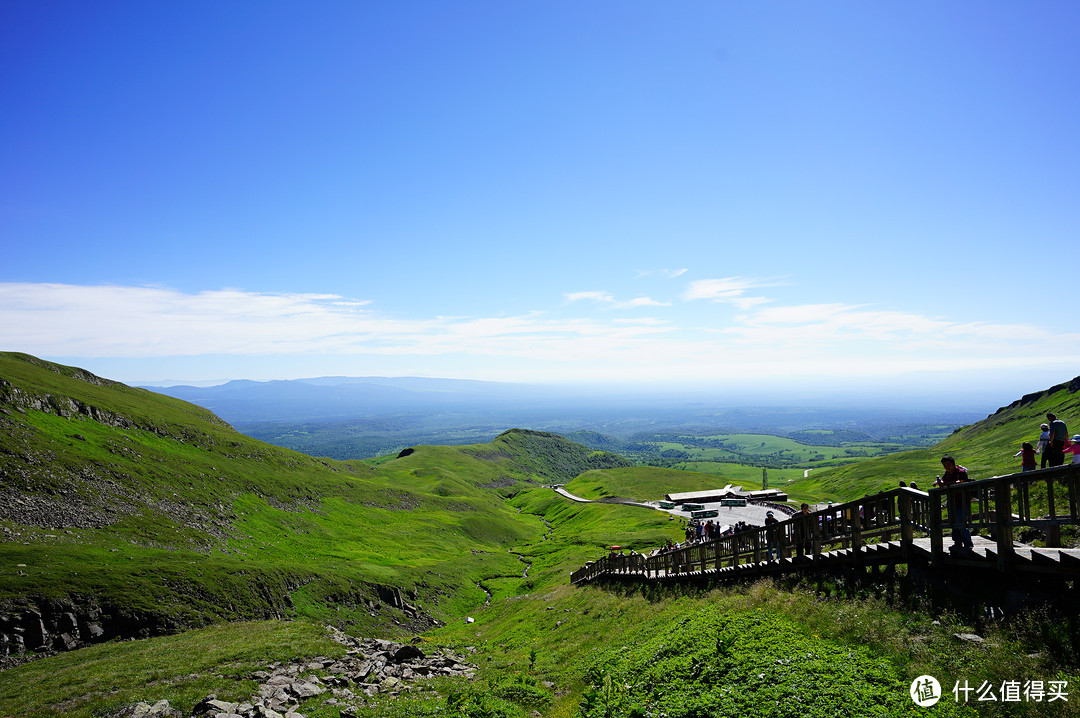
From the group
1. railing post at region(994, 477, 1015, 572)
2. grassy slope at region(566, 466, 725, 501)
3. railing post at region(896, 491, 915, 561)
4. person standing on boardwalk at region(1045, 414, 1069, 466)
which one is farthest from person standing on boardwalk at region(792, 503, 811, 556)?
grassy slope at region(566, 466, 725, 501)

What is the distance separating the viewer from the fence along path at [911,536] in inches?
396

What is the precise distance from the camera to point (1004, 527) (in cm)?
1028

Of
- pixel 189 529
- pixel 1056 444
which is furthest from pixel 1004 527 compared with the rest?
pixel 189 529

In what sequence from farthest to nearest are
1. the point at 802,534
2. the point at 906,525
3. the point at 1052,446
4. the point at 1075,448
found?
the point at 802,534, the point at 1052,446, the point at 1075,448, the point at 906,525

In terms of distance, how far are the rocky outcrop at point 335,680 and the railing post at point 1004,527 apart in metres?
17.2

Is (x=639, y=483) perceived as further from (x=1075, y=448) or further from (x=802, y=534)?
(x=1075, y=448)

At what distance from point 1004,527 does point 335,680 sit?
67.4ft

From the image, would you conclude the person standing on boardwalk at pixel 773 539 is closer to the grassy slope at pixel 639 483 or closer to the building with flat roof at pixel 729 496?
the building with flat roof at pixel 729 496

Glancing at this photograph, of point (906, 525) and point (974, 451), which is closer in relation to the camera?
point (906, 525)

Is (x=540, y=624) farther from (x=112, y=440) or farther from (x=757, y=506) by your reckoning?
(x=112, y=440)

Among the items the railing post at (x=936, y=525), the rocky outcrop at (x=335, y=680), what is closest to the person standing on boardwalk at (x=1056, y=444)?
the railing post at (x=936, y=525)

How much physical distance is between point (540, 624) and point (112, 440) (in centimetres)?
6673

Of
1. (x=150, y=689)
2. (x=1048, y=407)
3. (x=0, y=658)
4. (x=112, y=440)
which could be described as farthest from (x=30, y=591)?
(x=1048, y=407)

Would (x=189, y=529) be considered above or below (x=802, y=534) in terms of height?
below
